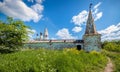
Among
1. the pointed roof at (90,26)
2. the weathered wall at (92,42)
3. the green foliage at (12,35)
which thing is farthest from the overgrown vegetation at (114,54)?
the green foliage at (12,35)

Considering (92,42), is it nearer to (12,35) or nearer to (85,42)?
(85,42)

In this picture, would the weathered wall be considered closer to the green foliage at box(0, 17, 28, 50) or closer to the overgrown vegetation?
the overgrown vegetation

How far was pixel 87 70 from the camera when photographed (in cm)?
1174

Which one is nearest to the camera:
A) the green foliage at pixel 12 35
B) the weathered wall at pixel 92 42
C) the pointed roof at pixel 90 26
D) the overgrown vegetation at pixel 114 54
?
the overgrown vegetation at pixel 114 54

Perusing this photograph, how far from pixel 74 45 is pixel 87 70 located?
27.0m

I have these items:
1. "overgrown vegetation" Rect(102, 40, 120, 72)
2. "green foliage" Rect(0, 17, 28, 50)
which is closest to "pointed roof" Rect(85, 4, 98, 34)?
"overgrown vegetation" Rect(102, 40, 120, 72)

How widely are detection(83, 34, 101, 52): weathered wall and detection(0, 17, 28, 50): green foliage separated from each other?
19.1 metres

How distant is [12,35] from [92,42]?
21.6 m

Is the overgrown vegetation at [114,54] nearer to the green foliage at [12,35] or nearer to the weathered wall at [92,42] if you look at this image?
the weathered wall at [92,42]

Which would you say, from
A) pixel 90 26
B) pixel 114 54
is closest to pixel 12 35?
pixel 114 54

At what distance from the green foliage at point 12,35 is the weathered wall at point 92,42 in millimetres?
19143

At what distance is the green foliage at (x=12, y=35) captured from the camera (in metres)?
20.5

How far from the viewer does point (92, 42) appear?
36875mm

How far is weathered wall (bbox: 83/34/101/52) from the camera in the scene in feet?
120
